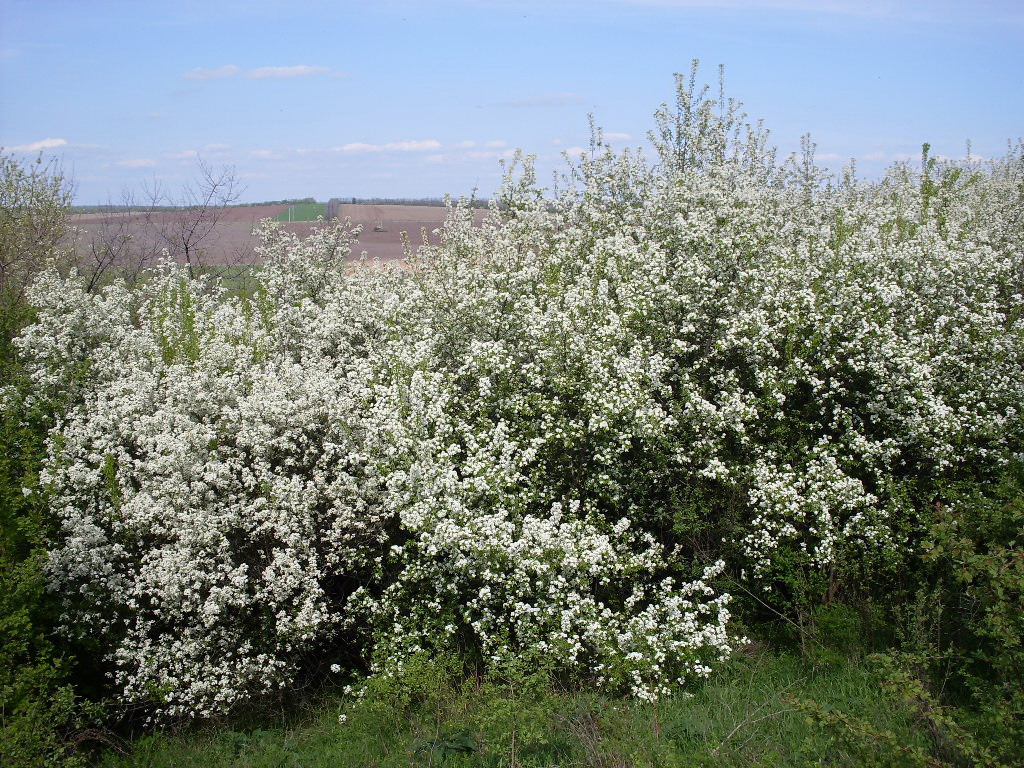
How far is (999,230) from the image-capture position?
38.6ft

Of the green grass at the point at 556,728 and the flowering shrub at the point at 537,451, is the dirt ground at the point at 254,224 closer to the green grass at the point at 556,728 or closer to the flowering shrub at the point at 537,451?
the flowering shrub at the point at 537,451

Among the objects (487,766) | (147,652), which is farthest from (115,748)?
(487,766)

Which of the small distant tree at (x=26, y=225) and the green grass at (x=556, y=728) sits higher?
the small distant tree at (x=26, y=225)

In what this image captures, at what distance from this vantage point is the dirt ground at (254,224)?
19891 mm

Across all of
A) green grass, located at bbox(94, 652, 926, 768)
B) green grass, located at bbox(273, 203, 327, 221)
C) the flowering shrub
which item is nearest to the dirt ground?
green grass, located at bbox(273, 203, 327, 221)

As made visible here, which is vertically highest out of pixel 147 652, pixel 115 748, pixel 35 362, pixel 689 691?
pixel 35 362

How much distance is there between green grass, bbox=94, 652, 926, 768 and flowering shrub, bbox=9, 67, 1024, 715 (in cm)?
35

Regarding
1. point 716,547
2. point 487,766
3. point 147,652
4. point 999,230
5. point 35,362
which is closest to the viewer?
point 487,766

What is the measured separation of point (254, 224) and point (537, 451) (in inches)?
657

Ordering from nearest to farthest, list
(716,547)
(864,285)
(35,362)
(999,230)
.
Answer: (716,547) → (864,285) → (35,362) → (999,230)

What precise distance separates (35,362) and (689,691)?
9500 millimetres

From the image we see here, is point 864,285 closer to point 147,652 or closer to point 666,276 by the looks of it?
point 666,276

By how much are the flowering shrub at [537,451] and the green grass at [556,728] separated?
0.35 metres

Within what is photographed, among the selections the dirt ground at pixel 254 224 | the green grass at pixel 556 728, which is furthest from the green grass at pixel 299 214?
the green grass at pixel 556 728
